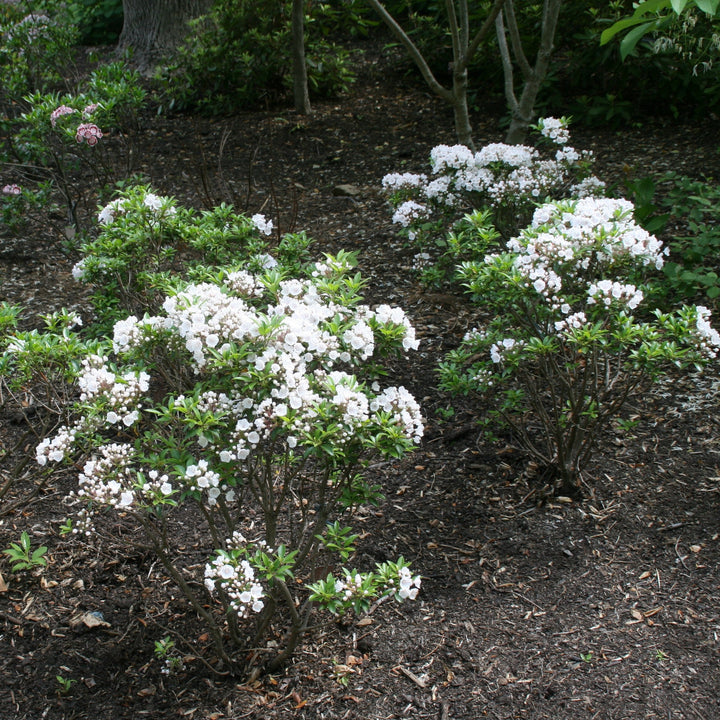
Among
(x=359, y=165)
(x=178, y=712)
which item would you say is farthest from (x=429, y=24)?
(x=178, y=712)

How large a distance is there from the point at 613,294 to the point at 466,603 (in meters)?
1.39

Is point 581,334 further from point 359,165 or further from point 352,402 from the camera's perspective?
point 359,165

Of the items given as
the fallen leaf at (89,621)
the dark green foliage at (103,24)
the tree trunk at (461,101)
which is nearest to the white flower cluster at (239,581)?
the fallen leaf at (89,621)

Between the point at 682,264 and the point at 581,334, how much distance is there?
8.34ft

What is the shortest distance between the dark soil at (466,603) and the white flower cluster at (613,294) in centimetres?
107

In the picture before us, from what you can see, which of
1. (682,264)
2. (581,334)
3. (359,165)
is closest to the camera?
(581,334)

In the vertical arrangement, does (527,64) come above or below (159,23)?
below

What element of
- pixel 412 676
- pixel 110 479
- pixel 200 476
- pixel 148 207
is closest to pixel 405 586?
pixel 412 676

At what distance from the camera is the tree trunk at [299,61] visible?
7078 mm

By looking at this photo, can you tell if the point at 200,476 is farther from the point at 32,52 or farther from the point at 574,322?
the point at 32,52

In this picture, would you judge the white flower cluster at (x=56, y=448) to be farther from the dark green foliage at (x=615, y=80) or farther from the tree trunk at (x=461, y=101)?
the dark green foliage at (x=615, y=80)

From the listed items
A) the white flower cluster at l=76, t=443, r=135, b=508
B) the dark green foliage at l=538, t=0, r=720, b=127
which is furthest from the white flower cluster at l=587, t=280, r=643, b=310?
the dark green foliage at l=538, t=0, r=720, b=127

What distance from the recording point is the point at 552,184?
14.6 ft

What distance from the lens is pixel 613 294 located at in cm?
284
